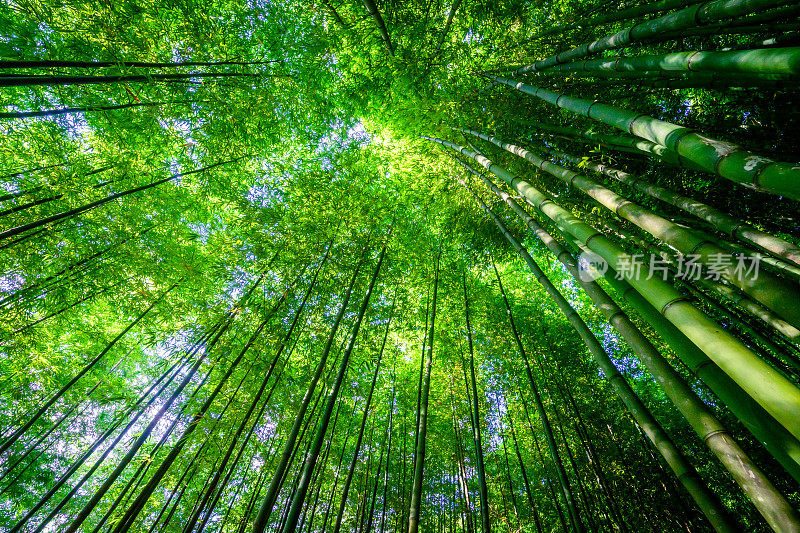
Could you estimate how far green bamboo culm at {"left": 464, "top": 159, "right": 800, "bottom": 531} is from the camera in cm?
80

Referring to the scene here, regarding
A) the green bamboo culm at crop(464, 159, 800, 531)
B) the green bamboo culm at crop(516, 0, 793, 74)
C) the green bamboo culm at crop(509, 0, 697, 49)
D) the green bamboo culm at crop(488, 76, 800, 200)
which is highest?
the green bamboo culm at crop(509, 0, 697, 49)

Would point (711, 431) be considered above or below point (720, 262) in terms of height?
below

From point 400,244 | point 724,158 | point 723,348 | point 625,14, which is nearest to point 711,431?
point 723,348

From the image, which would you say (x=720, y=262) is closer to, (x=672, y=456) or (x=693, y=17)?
(x=672, y=456)

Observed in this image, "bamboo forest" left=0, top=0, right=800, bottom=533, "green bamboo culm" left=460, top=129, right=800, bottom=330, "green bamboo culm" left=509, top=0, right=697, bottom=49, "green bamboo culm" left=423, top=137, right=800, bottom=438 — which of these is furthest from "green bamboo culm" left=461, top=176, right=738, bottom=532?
"green bamboo culm" left=509, top=0, right=697, bottom=49

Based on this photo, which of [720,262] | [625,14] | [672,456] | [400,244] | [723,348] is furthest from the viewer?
[400,244]

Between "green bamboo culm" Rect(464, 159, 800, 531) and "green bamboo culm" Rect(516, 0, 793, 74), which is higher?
"green bamboo culm" Rect(516, 0, 793, 74)

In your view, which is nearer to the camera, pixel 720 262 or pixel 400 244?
pixel 720 262

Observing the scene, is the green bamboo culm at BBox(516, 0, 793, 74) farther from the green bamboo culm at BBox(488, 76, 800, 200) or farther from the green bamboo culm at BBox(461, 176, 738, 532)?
the green bamboo culm at BBox(461, 176, 738, 532)

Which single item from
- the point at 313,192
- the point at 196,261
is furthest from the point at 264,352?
the point at 196,261

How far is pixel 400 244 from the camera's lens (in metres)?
4.99

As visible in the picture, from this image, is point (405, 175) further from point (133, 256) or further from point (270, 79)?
point (133, 256)

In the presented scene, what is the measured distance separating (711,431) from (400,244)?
13.8 feet

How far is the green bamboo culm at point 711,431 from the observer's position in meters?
0.80
